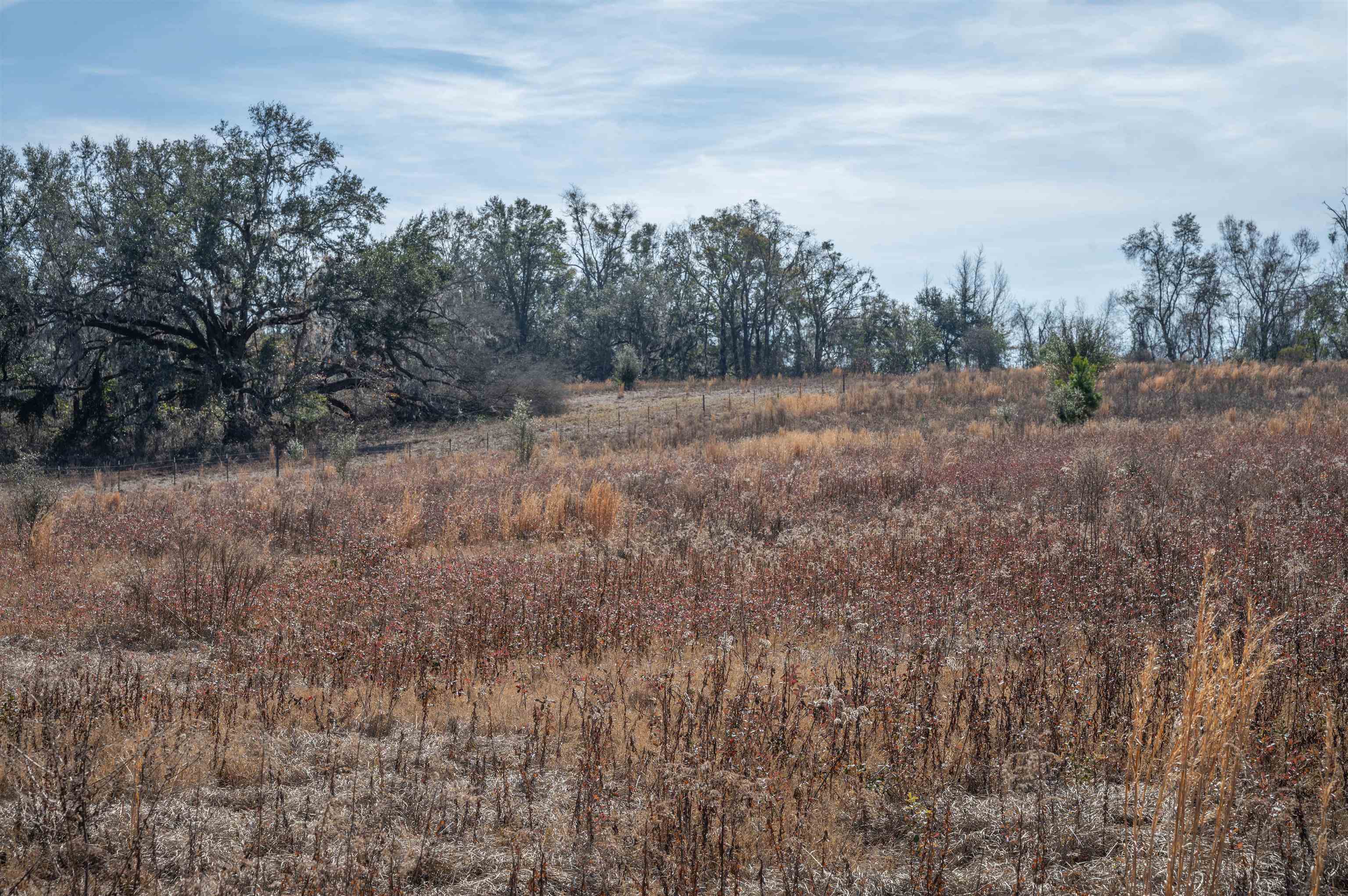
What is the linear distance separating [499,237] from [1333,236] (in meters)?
47.4

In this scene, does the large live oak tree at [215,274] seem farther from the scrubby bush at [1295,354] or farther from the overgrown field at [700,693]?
the scrubby bush at [1295,354]

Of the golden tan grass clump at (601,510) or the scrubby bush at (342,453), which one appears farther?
the scrubby bush at (342,453)

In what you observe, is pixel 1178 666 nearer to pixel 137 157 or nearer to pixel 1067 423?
pixel 1067 423

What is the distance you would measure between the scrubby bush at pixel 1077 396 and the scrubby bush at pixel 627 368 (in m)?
22.6

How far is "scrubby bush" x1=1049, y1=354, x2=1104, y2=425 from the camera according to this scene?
2234 centimetres

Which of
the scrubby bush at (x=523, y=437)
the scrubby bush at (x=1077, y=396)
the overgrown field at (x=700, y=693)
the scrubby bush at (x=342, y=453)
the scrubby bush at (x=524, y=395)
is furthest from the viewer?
the scrubby bush at (x=524, y=395)

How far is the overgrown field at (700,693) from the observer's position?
3463mm

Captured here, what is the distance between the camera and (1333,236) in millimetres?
44562

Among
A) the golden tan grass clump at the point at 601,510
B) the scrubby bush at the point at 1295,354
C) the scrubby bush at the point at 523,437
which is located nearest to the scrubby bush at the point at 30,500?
the golden tan grass clump at the point at 601,510

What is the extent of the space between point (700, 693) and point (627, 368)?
3775cm

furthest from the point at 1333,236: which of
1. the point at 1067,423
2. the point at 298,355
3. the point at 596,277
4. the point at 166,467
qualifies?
the point at 166,467

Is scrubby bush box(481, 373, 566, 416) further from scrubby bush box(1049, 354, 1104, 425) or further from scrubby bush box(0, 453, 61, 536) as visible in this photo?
scrubby bush box(0, 453, 61, 536)

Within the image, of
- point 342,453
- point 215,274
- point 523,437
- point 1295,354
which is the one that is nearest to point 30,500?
point 342,453

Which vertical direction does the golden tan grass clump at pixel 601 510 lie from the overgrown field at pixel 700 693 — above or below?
above
